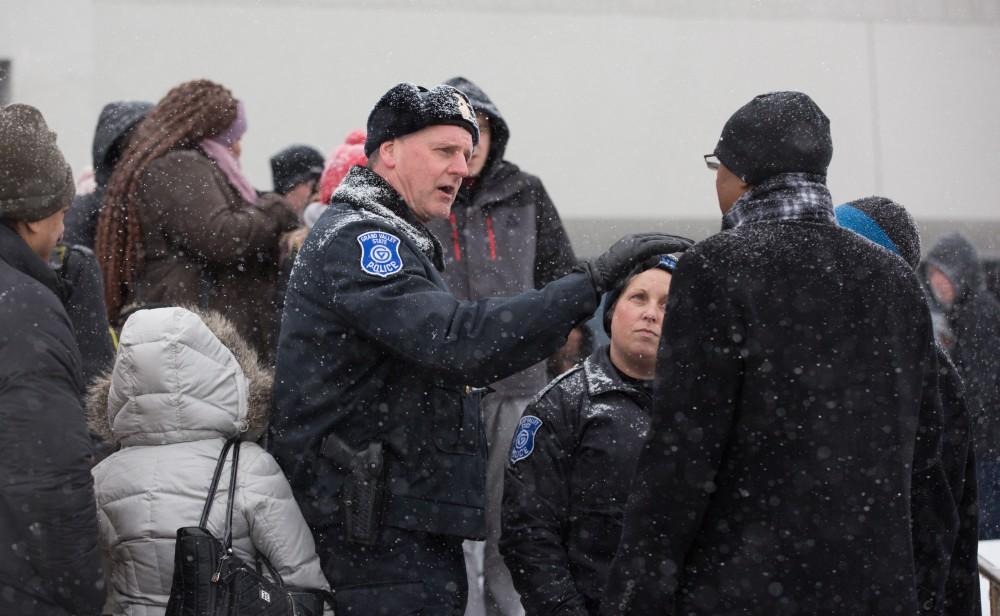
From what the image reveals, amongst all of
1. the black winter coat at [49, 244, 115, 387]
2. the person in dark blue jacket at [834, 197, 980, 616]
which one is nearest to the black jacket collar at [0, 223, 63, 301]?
the black winter coat at [49, 244, 115, 387]

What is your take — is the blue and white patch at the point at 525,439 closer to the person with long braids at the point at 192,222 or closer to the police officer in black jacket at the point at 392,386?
the police officer in black jacket at the point at 392,386

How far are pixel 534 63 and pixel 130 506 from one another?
13.1ft

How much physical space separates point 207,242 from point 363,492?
153 cm

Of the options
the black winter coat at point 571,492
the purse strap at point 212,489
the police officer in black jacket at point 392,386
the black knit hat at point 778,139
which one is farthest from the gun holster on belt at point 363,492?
the black knit hat at point 778,139

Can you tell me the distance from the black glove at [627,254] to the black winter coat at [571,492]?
1.56ft

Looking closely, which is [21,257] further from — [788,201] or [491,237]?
[491,237]

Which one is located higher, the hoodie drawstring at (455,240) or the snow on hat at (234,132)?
the snow on hat at (234,132)

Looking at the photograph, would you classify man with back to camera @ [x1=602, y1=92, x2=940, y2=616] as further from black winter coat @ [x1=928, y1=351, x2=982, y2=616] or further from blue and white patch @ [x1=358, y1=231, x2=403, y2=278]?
blue and white patch @ [x1=358, y1=231, x2=403, y2=278]

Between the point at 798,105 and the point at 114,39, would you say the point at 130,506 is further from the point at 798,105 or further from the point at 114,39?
the point at 114,39

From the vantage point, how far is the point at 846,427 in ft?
7.48

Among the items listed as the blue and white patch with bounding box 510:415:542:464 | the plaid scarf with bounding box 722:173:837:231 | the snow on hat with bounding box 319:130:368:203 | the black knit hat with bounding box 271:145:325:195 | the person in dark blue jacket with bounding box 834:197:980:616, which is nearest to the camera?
the plaid scarf with bounding box 722:173:837:231

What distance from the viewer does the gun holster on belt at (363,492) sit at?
2699mm

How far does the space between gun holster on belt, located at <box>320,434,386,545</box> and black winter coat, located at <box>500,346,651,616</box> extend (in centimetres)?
42

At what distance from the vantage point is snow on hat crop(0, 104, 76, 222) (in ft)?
9.08
